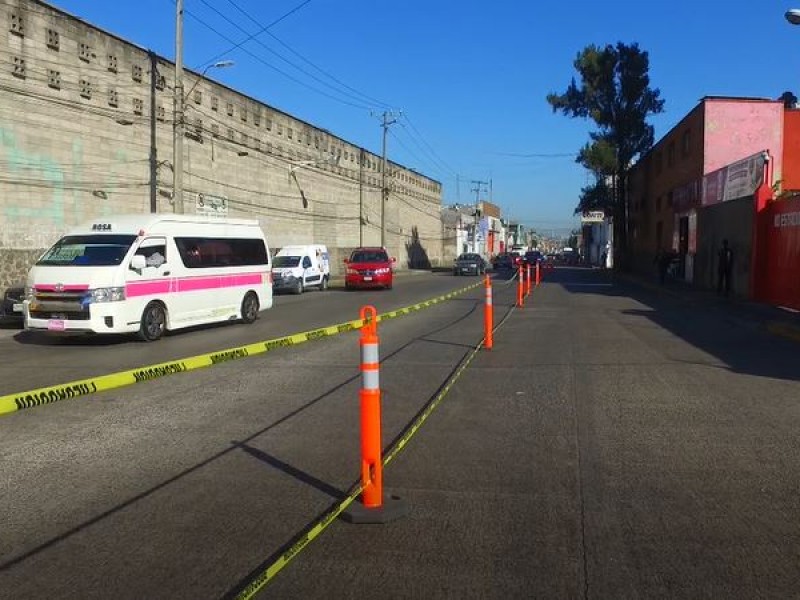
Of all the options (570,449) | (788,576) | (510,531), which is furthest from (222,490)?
(788,576)

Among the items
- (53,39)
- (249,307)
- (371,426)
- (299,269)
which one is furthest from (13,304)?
(299,269)

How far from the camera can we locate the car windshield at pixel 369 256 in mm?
32125

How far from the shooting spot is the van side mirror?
530 inches

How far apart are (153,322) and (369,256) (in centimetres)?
1863

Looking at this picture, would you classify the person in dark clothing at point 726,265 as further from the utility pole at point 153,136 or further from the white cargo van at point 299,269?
the utility pole at point 153,136

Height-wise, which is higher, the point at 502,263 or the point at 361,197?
the point at 361,197

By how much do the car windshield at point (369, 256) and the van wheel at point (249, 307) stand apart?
1458 cm

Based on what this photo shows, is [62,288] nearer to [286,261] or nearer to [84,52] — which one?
[84,52]

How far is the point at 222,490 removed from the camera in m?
5.19

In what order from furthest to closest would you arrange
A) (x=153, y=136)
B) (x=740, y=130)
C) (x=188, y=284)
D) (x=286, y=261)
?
(x=740, y=130) < (x=286, y=261) < (x=153, y=136) < (x=188, y=284)

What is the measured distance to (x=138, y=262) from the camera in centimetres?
1352

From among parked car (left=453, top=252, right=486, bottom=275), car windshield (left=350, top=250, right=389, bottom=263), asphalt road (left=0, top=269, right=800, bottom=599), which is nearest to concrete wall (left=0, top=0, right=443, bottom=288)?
car windshield (left=350, top=250, right=389, bottom=263)

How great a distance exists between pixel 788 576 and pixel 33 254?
21491mm

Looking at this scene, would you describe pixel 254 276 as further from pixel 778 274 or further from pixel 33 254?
pixel 778 274
